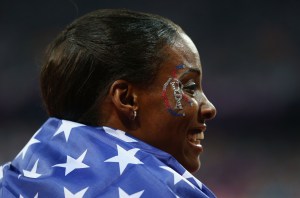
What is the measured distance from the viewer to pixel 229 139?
469cm

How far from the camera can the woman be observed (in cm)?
129

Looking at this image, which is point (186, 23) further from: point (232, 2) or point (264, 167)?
point (264, 167)

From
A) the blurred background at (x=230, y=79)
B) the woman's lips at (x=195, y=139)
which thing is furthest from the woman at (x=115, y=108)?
the blurred background at (x=230, y=79)

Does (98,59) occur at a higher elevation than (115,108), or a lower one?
higher

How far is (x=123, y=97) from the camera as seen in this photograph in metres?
1.41

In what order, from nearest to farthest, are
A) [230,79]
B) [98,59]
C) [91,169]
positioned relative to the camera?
[91,169] < [98,59] < [230,79]

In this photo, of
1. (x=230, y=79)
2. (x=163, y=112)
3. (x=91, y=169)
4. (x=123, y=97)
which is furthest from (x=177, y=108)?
(x=230, y=79)

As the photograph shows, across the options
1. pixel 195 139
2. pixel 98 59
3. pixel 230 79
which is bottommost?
pixel 230 79

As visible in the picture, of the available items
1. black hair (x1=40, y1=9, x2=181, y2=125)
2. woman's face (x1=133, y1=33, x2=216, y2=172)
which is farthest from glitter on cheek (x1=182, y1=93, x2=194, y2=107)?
black hair (x1=40, y1=9, x2=181, y2=125)

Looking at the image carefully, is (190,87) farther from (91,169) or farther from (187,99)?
(91,169)

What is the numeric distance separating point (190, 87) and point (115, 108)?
8.3 inches

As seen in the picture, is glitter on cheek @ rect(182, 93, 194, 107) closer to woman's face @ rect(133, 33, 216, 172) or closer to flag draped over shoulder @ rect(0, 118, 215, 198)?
woman's face @ rect(133, 33, 216, 172)

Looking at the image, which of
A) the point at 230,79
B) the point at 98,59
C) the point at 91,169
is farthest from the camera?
the point at 230,79

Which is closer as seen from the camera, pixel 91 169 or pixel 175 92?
pixel 91 169
